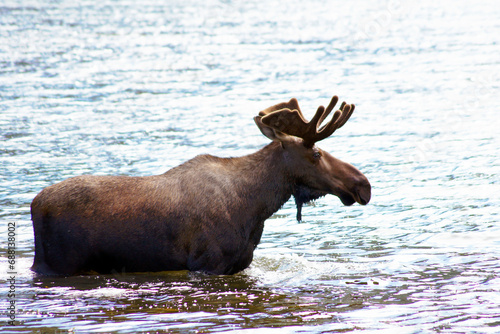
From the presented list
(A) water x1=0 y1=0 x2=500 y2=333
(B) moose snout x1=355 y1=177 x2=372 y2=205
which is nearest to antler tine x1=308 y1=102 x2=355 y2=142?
(B) moose snout x1=355 y1=177 x2=372 y2=205

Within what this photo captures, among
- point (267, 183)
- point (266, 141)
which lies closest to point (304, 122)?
point (267, 183)

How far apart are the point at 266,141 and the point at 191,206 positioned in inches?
315

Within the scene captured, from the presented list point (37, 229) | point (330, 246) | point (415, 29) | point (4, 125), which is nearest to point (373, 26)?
point (415, 29)

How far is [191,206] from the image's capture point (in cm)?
794

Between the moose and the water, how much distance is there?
11.0 inches

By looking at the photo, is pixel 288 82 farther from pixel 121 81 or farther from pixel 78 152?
pixel 78 152

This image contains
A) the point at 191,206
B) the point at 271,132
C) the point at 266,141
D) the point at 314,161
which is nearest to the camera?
the point at 191,206

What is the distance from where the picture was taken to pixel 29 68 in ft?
79.0

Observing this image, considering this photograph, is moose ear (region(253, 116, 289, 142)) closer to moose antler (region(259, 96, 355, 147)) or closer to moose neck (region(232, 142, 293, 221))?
moose antler (region(259, 96, 355, 147))

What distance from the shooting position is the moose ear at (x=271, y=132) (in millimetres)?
8039

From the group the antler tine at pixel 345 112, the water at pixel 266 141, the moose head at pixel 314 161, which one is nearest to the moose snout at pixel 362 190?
the moose head at pixel 314 161

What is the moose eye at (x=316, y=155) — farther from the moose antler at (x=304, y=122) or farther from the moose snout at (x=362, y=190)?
the moose snout at (x=362, y=190)

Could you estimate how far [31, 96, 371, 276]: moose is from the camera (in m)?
7.71

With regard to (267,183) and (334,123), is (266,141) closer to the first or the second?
(267,183)
